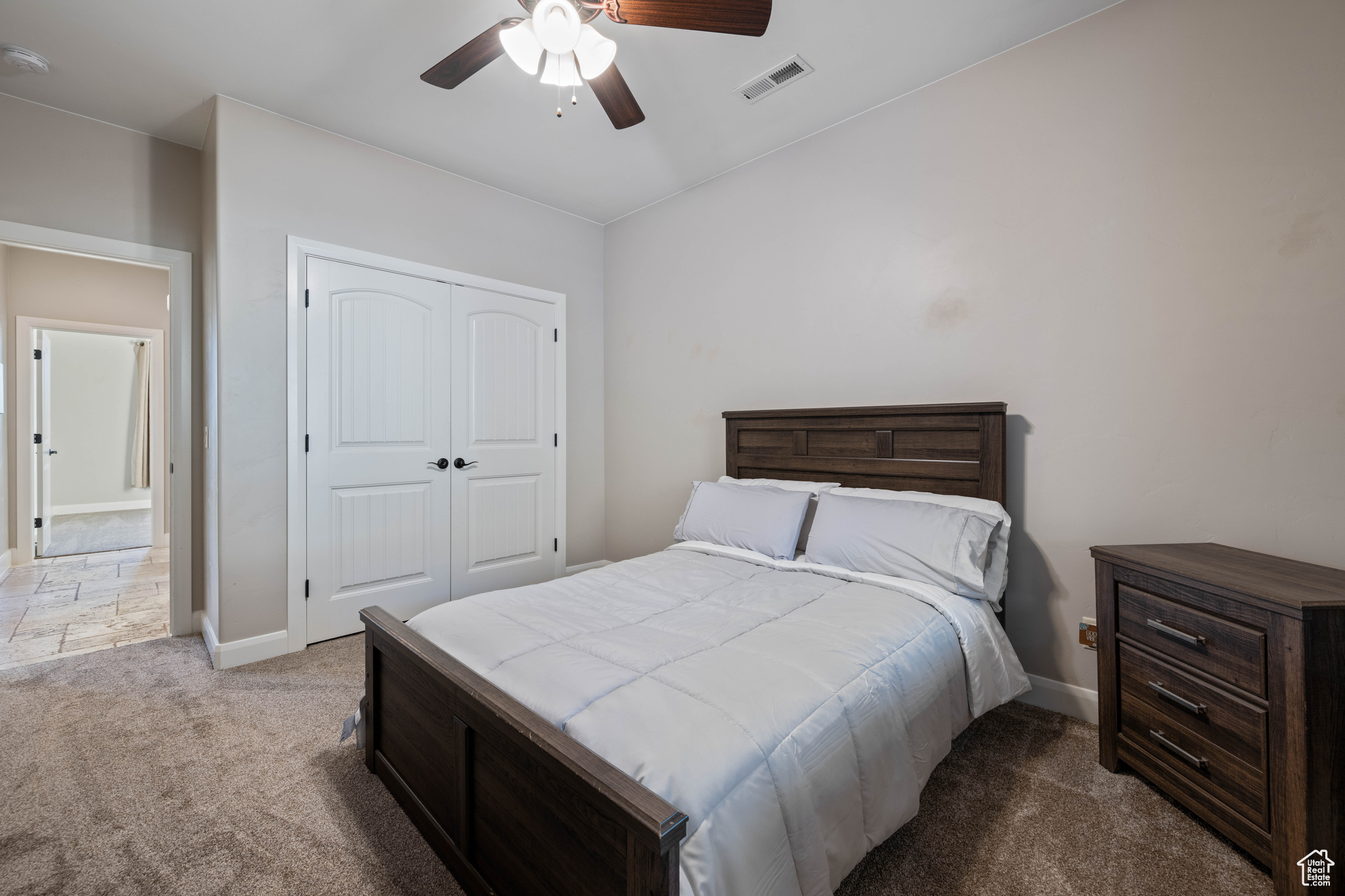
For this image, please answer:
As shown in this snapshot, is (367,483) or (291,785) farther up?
(367,483)

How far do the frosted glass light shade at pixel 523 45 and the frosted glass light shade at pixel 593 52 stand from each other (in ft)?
0.44

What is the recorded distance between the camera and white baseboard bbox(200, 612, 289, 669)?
2658mm

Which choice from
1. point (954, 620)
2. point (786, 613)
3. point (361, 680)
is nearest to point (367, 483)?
point (361, 680)

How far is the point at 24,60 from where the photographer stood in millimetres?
2344

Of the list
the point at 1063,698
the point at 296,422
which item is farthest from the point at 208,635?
the point at 1063,698

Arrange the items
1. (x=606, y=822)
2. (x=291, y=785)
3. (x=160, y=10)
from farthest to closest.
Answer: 1. (x=160, y=10)
2. (x=291, y=785)
3. (x=606, y=822)

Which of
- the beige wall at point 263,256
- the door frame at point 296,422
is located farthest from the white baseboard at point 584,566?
the beige wall at point 263,256

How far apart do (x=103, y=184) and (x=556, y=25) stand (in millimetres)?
2835

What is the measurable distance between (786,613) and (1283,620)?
121 centimetres

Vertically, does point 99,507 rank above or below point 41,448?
below

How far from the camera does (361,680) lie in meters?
2.56

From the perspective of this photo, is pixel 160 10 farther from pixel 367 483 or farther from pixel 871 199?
pixel 871 199

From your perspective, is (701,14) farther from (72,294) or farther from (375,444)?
(72,294)

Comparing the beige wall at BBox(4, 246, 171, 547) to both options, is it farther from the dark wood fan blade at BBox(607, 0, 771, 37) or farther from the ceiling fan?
the dark wood fan blade at BBox(607, 0, 771, 37)
